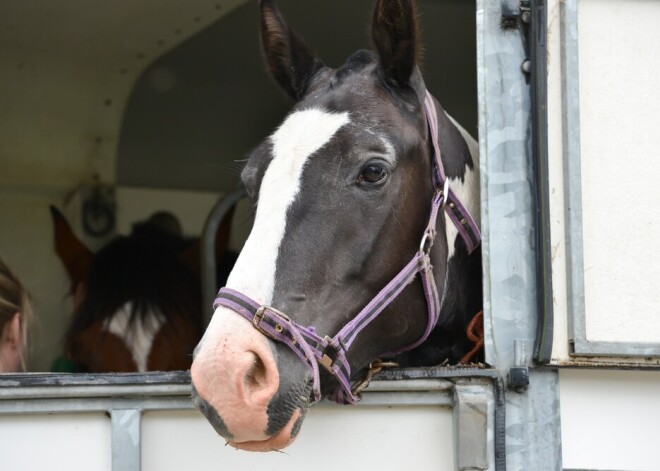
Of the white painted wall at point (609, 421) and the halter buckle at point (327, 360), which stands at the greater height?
the halter buckle at point (327, 360)

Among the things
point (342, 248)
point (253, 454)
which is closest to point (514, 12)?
point (342, 248)

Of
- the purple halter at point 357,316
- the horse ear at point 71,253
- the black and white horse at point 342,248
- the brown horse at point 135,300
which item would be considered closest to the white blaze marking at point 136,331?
the brown horse at point 135,300

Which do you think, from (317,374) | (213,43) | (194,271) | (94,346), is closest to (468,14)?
(213,43)

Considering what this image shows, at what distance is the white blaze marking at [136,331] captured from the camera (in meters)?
3.43

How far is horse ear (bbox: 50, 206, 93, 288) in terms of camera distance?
4.34 metres

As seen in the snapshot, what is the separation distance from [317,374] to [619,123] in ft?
2.88

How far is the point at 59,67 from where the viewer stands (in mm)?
4477

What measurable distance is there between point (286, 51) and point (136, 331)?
1444 millimetres

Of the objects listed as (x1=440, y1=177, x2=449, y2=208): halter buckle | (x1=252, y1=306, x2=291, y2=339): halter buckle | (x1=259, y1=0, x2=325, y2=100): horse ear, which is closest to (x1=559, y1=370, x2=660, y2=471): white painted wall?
(x1=440, y1=177, x2=449, y2=208): halter buckle

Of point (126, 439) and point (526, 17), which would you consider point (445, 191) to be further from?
point (126, 439)

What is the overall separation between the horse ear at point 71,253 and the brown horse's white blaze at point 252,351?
2.56 meters

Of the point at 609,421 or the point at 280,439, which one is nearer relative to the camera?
the point at 280,439

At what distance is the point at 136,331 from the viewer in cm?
350

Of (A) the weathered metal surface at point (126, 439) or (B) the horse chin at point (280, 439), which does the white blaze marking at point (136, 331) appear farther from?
(B) the horse chin at point (280, 439)
